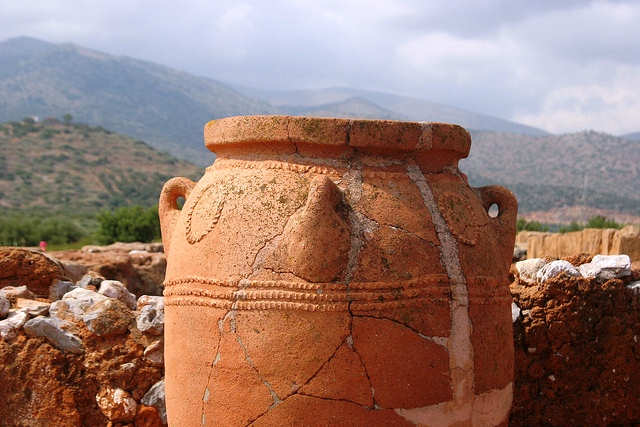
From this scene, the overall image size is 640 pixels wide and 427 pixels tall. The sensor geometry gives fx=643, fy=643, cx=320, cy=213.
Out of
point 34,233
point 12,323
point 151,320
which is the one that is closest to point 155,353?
point 151,320

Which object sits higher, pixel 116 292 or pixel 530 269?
pixel 530 269

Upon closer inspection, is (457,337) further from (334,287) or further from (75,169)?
(75,169)

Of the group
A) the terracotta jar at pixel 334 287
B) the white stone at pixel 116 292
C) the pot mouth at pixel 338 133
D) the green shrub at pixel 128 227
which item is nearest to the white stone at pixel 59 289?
the white stone at pixel 116 292

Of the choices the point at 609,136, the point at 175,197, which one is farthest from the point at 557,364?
the point at 609,136

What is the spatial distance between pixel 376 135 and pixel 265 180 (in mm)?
468

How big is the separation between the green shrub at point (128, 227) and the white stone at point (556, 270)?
15.9 meters

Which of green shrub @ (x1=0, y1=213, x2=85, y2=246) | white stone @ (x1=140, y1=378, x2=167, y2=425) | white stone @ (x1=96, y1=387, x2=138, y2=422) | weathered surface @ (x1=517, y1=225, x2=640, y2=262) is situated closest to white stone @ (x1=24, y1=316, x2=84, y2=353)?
white stone @ (x1=96, y1=387, x2=138, y2=422)

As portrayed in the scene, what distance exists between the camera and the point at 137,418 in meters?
3.59

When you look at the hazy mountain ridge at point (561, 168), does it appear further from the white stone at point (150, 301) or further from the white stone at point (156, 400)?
the white stone at point (156, 400)

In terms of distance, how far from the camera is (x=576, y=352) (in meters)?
4.01

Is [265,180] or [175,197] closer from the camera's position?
[265,180]

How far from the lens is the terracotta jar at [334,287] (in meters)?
2.30

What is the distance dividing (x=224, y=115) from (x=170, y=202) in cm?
12430

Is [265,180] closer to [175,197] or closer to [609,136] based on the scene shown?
[175,197]
